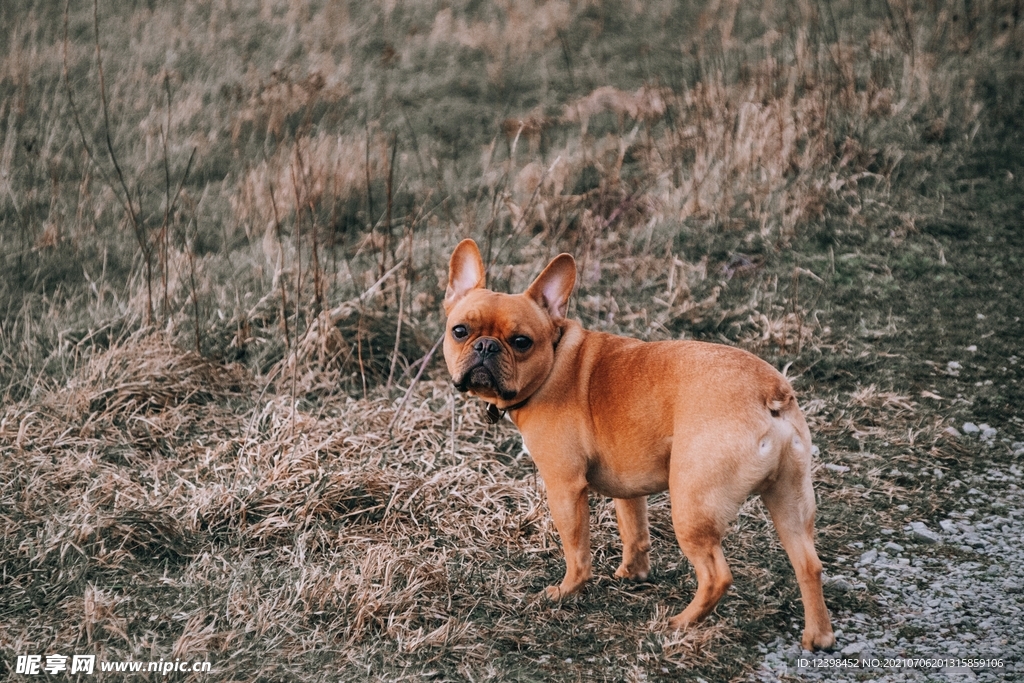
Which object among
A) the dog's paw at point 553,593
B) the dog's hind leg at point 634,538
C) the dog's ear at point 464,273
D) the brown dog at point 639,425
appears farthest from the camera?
the dog's ear at point 464,273

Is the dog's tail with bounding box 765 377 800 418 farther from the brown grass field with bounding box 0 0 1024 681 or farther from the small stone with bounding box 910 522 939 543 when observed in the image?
the small stone with bounding box 910 522 939 543

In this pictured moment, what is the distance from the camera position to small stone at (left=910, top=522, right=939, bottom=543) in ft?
14.1

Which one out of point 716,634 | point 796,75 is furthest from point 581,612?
point 796,75

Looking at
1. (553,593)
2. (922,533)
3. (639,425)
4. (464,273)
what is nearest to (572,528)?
(553,593)

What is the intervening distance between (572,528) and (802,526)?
0.87m

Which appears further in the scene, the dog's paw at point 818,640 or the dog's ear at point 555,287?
the dog's ear at point 555,287

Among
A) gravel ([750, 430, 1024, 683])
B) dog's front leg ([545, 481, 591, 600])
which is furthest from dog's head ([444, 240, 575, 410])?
gravel ([750, 430, 1024, 683])

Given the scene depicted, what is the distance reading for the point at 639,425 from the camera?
141 inches

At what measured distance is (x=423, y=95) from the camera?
9.47 m

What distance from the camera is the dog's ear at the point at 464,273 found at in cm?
415

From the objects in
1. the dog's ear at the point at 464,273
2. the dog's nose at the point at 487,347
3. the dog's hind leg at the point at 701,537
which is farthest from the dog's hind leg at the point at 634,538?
the dog's ear at the point at 464,273

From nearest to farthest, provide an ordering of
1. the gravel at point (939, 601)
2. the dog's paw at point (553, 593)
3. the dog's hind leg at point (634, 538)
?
the gravel at point (939, 601) → the dog's paw at point (553, 593) → the dog's hind leg at point (634, 538)

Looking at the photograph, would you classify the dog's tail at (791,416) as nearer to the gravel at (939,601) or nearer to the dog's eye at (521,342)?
the gravel at (939,601)

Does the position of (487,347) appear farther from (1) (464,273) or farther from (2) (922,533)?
(2) (922,533)
